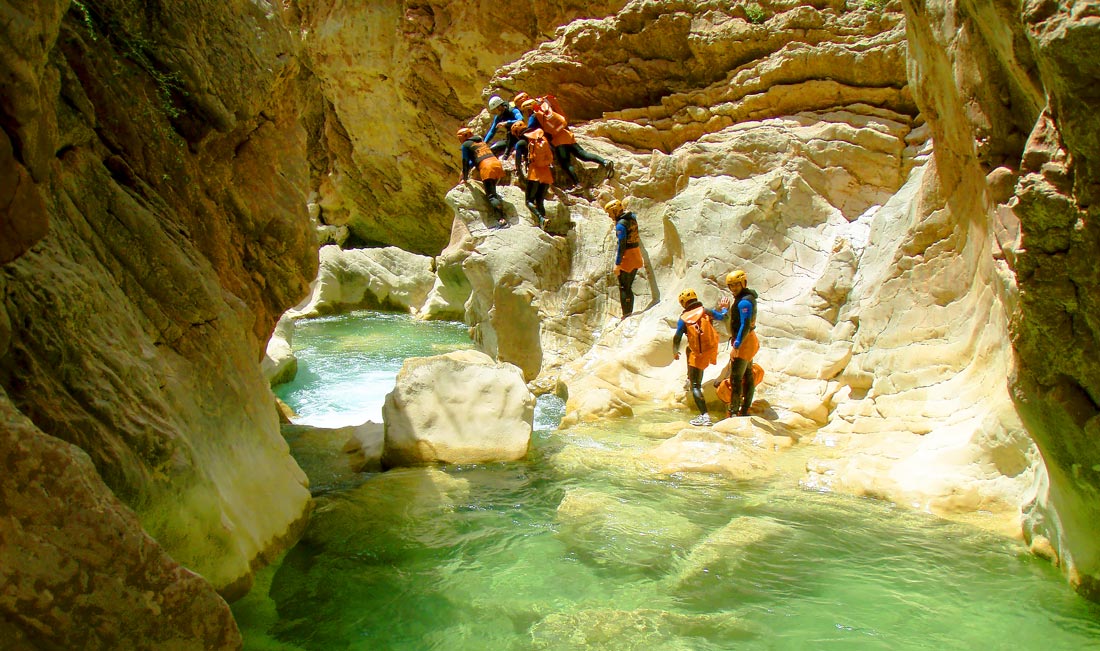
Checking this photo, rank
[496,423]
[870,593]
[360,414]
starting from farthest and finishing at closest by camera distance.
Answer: [360,414] → [496,423] → [870,593]

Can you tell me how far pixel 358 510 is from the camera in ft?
14.9

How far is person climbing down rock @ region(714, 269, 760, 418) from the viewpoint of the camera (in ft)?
22.5

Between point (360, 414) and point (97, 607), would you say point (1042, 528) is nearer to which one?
point (97, 607)

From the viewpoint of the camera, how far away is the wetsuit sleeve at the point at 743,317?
6.83 meters

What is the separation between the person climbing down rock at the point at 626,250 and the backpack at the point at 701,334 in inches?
90.2

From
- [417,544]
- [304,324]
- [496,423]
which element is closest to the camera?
[417,544]

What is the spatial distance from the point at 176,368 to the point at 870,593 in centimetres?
359

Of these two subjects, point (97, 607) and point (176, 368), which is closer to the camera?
point (97, 607)

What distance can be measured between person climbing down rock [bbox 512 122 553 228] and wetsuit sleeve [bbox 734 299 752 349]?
4.04 metres

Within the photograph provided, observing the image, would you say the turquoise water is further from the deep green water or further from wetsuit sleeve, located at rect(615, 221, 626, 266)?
the deep green water

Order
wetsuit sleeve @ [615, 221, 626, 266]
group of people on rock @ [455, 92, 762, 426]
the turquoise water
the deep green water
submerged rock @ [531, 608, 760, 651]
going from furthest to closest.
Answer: wetsuit sleeve @ [615, 221, 626, 266], the turquoise water, group of people on rock @ [455, 92, 762, 426], the deep green water, submerged rock @ [531, 608, 760, 651]

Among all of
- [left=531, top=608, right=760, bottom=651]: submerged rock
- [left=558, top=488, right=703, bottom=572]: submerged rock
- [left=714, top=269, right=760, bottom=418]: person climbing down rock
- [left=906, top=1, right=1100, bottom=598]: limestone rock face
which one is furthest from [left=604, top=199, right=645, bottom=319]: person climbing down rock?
[left=531, top=608, right=760, bottom=651]: submerged rock

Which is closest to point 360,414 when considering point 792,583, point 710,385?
point 710,385

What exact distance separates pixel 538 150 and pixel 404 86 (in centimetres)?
882
